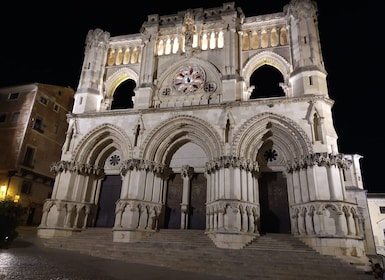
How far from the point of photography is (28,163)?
23.3 metres

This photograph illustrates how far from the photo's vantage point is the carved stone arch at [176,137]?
1700cm

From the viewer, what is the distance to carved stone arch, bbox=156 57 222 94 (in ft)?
63.0

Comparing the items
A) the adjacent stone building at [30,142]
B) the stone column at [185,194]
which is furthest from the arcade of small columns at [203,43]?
the stone column at [185,194]

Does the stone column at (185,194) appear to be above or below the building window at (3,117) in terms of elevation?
below

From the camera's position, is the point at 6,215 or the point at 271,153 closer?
the point at 6,215

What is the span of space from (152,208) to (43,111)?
635 inches

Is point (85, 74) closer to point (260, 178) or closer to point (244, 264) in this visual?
point (260, 178)

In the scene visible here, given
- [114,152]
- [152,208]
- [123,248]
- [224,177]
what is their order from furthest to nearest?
[114,152] < [152,208] < [224,177] < [123,248]

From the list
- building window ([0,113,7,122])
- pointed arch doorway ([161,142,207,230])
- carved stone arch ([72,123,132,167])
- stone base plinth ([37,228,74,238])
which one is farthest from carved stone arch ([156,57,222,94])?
building window ([0,113,7,122])

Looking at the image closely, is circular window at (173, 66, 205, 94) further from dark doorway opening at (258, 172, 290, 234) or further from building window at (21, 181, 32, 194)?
building window at (21, 181, 32, 194)

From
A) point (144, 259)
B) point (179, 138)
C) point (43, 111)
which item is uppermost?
point (43, 111)

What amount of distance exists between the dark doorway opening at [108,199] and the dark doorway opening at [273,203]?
31.1 ft

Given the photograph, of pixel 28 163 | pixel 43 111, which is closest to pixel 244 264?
pixel 28 163

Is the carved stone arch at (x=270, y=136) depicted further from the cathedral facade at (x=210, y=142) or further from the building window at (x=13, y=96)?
the building window at (x=13, y=96)
